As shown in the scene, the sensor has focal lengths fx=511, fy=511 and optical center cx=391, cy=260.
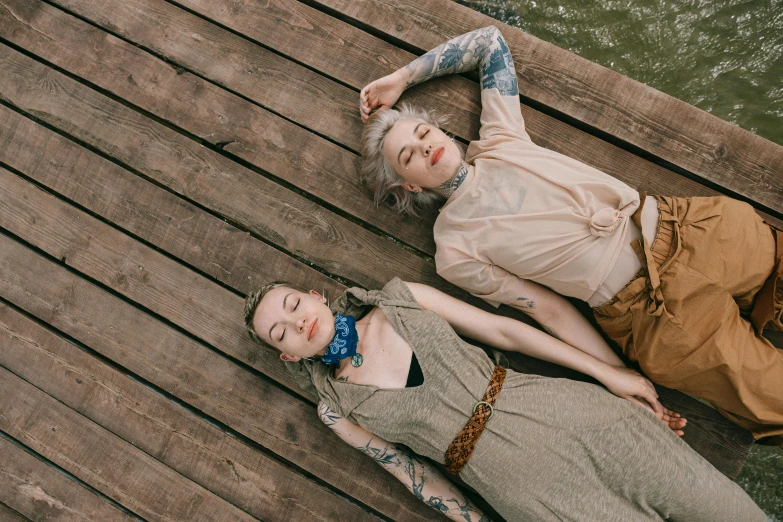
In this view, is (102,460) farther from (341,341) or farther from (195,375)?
(341,341)

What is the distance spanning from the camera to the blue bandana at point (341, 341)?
81.7 inches

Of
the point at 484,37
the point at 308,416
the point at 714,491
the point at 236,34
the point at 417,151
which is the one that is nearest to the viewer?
the point at 714,491

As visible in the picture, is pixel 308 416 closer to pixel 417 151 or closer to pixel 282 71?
pixel 417 151

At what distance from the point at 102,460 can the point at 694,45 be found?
4.02 m

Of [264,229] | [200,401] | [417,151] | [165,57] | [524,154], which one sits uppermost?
[524,154]

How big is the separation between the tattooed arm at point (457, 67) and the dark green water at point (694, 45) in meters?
1.16

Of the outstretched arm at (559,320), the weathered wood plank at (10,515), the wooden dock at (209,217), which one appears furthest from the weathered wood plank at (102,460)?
the outstretched arm at (559,320)

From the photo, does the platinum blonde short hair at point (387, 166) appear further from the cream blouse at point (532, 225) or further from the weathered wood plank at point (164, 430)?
the weathered wood plank at point (164, 430)

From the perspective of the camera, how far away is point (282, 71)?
2.58 m

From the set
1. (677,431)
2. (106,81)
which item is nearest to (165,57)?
(106,81)

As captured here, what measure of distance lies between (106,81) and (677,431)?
3.22 metres

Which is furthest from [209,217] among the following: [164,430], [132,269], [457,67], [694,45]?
[694,45]

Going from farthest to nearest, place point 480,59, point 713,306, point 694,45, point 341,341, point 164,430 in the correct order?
point 694,45 → point 164,430 → point 480,59 → point 341,341 → point 713,306

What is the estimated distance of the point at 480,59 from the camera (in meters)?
2.32
